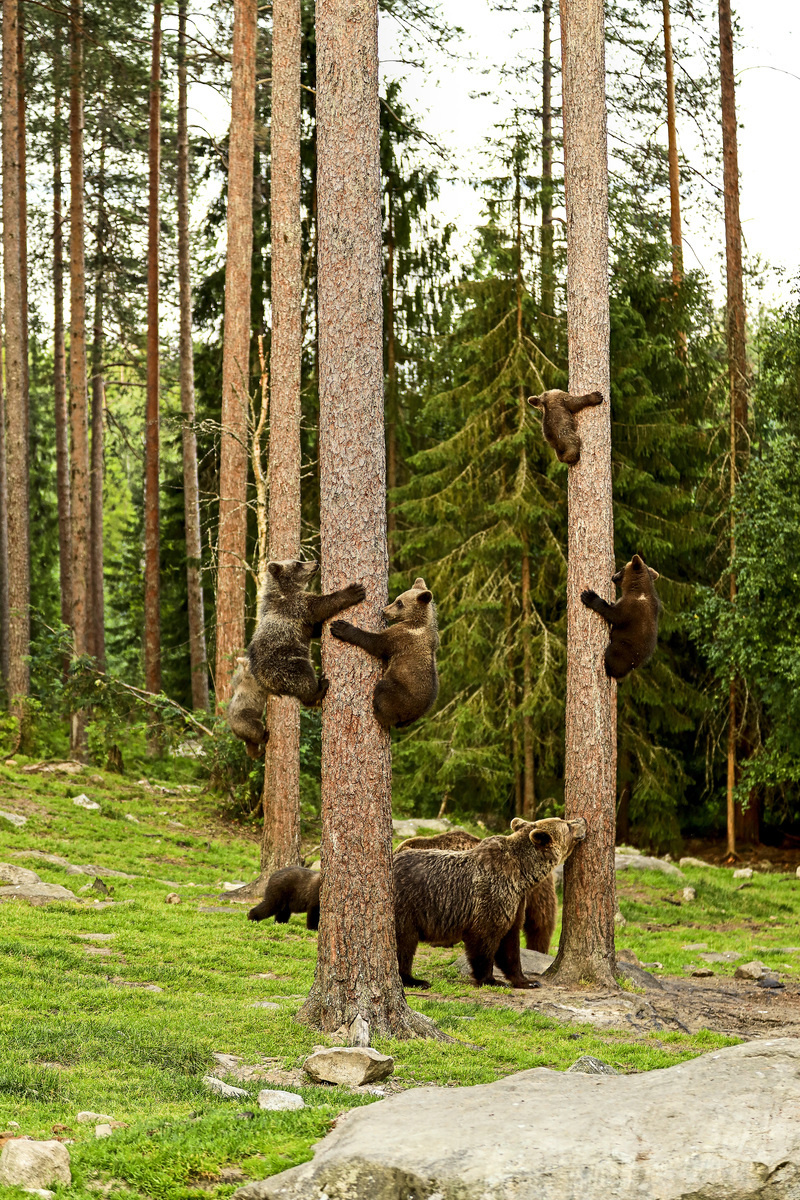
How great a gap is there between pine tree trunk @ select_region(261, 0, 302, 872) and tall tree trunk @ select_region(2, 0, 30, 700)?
830cm

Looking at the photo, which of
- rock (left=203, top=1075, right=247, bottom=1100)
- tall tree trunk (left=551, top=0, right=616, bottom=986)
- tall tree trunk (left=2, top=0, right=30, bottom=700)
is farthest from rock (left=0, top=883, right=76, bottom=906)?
tall tree trunk (left=2, top=0, right=30, bottom=700)

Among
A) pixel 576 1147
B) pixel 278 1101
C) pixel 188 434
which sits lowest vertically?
pixel 278 1101

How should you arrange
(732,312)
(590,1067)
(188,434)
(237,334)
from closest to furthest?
(590,1067)
(237,334)
(732,312)
(188,434)

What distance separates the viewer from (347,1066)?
614 centimetres

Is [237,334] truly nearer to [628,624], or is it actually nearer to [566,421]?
[566,421]

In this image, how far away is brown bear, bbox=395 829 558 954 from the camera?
9.80 m

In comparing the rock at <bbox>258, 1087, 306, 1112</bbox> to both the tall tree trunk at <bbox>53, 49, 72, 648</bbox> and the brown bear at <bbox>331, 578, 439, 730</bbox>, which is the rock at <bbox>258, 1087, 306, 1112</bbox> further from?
the tall tree trunk at <bbox>53, 49, 72, 648</bbox>

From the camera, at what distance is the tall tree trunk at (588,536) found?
31.0 ft

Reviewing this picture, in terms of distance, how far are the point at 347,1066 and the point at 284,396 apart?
8353 millimetres

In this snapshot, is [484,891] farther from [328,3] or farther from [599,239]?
[328,3]

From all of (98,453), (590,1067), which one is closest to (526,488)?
(590,1067)

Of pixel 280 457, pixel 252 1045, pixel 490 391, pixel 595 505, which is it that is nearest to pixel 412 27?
pixel 490 391

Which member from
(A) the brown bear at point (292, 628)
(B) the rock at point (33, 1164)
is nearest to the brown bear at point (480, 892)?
(A) the brown bear at point (292, 628)

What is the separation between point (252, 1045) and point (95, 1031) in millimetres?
927
